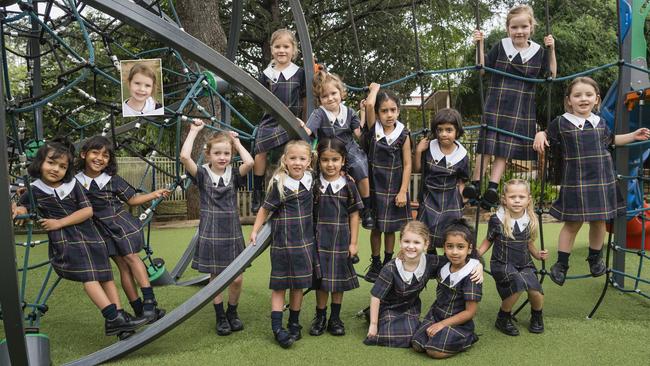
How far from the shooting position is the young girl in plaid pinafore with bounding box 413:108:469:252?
3.47 meters

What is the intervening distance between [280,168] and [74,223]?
1.20 m

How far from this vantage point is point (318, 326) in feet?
11.6

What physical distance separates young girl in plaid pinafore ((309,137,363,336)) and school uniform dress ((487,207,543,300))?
2.82 ft

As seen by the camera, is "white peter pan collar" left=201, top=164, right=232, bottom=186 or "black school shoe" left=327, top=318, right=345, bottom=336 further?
"white peter pan collar" left=201, top=164, right=232, bottom=186

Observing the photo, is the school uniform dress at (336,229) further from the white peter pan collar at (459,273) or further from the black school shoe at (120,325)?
the black school shoe at (120,325)

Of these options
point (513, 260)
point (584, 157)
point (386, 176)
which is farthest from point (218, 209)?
point (584, 157)

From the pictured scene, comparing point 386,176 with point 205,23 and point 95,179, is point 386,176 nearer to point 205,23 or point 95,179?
point 95,179

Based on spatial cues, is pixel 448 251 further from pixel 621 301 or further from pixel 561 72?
pixel 561 72

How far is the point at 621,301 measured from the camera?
13.8ft

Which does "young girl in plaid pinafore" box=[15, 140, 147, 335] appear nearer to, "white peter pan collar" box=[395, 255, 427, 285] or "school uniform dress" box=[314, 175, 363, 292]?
"school uniform dress" box=[314, 175, 363, 292]

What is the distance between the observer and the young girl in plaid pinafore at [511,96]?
356 cm

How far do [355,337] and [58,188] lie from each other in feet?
6.25

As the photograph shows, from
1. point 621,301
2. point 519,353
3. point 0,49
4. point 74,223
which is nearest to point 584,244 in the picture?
point 621,301

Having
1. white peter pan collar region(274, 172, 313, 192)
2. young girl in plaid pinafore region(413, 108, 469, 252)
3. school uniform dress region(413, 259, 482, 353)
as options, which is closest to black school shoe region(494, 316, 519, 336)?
school uniform dress region(413, 259, 482, 353)
